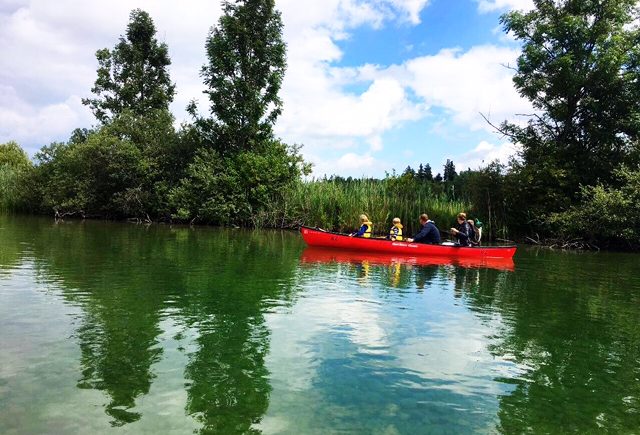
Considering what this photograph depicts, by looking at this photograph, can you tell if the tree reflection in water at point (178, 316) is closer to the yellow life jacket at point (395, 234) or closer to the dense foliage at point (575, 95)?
the yellow life jacket at point (395, 234)

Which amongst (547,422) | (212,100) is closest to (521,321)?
(547,422)

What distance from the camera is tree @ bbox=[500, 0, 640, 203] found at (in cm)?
2586

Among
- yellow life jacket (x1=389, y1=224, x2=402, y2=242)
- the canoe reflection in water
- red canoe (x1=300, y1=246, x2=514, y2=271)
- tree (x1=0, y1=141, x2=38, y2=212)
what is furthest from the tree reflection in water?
tree (x1=0, y1=141, x2=38, y2=212)

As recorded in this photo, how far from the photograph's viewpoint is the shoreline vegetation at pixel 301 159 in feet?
85.4

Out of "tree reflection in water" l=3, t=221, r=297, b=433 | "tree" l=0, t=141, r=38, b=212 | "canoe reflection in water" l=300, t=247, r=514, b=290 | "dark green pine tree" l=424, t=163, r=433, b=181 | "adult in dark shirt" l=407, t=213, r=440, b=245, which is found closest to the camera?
"tree reflection in water" l=3, t=221, r=297, b=433

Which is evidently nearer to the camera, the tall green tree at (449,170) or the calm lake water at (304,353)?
the calm lake water at (304,353)

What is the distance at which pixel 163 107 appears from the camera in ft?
133

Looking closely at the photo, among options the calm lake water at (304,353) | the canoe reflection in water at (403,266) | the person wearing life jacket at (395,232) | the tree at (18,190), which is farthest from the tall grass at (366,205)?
the tree at (18,190)

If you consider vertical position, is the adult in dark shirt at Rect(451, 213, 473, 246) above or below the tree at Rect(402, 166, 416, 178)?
below

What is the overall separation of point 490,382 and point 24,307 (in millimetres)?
6761

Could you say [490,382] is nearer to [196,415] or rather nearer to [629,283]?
[196,415]

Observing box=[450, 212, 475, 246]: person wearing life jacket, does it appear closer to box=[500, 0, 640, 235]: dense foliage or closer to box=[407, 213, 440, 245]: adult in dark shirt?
box=[407, 213, 440, 245]: adult in dark shirt

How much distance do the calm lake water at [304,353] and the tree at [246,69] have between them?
2144 centimetres

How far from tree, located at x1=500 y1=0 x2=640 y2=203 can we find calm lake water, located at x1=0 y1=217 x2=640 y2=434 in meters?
16.8
